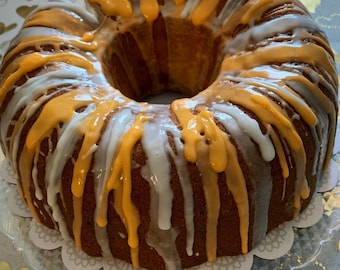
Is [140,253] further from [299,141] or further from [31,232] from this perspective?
[299,141]

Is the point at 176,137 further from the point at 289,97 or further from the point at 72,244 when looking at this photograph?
the point at 72,244

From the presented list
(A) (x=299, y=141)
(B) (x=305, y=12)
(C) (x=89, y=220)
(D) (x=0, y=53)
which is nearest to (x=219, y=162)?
(A) (x=299, y=141)

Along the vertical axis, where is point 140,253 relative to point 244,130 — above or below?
below

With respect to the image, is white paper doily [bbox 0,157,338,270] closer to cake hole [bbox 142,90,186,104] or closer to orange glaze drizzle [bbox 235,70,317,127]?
orange glaze drizzle [bbox 235,70,317,127]

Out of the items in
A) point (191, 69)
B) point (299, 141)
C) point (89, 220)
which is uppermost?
point (299, 141)

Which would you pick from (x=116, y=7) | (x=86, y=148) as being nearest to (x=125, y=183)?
(x=86, y=148)

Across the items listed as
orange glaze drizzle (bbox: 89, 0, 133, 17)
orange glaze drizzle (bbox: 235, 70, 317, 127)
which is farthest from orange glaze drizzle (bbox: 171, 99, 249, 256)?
orange glaze drizzle (bbox: 89, 0, 133, 17)

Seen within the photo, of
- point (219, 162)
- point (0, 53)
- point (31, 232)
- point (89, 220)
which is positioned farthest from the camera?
point (0, 53)
